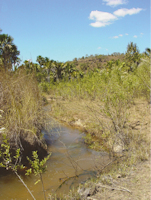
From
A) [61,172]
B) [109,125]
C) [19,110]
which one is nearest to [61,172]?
[61,172]

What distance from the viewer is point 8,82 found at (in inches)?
202

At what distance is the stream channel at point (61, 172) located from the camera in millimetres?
3885

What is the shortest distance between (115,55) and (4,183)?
53.7 m

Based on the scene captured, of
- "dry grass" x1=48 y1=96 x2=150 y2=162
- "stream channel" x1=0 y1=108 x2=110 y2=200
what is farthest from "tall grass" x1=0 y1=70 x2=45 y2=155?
"dry grass" x1=48 y1=96 x2=150 y2=162

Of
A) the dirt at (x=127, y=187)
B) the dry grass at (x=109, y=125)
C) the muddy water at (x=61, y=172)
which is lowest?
the muddy water at (x=61, y=172)

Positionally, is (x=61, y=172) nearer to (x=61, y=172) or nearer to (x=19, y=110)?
(x=61, y=172)

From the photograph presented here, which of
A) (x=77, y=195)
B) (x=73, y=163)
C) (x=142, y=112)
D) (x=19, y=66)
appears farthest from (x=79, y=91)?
(x=77, y=195)

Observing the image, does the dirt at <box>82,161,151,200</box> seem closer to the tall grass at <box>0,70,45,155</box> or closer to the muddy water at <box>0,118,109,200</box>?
the muddy water at <box>0,118,109,200</box>

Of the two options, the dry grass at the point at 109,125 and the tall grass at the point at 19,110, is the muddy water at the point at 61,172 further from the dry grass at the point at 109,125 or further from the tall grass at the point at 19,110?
the tall grass at the point at 19,110

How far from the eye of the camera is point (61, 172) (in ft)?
15.5

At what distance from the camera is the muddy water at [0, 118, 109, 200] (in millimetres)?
3891

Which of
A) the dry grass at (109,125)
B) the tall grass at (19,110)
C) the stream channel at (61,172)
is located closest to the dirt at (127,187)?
the dry grass at (109,125)

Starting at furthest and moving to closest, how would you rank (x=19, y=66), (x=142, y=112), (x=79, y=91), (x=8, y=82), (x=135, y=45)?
(x=135, y=45) < (x=79, y=91) < (x=142, y=112) < (x=19, y=66) < (x=8, y=82)

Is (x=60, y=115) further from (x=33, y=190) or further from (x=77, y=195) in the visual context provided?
(x=77, y=195)
